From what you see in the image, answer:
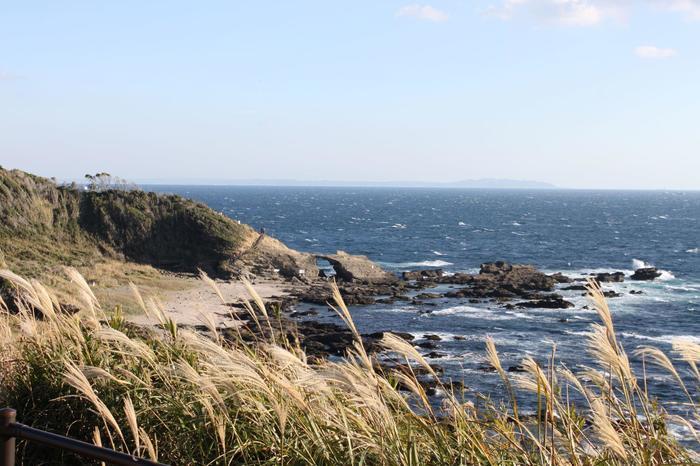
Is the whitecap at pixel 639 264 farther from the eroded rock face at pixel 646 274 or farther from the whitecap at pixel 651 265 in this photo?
the eroded rock face at pixel 646 274

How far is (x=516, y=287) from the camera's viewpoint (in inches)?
1812

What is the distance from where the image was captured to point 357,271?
49125 mm

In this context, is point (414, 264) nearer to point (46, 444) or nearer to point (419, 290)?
point (419, 290)

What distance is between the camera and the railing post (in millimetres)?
3322

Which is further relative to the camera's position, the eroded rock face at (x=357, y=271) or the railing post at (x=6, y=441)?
the eroded rock face at (x=357, y=271)

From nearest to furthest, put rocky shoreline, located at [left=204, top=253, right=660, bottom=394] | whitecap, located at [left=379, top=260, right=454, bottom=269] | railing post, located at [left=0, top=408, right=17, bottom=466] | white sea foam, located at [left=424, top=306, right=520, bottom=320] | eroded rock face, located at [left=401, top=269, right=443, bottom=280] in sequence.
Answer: railing post, located at [left=0, top=408, right=17, bottom=466]
rocky shoreline, located at [left=204, top=253, right=660, bottom=394]
white sea foam, located at [left=424, top=306, right=520, bottom=320]
eroded rock face, located at [left=401, top=269, right=443, bottom=280]
whitecap, located at [left=379, top=260, right=454, bottom=269]

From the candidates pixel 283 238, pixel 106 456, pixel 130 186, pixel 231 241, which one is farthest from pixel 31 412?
pixel 283 238

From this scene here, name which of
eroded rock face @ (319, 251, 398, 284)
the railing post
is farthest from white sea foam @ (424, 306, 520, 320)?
the railing post

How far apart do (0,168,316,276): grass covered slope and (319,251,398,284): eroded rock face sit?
236cm

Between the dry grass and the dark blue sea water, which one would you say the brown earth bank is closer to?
the dark blue sea water

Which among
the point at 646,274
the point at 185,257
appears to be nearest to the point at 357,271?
the point at 185,257

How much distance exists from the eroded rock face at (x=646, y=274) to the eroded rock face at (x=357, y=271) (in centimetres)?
1771

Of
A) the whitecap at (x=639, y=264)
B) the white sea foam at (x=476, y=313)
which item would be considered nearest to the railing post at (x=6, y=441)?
the white sea foam at (x=476, y=313)

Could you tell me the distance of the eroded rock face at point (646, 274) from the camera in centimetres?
5312
